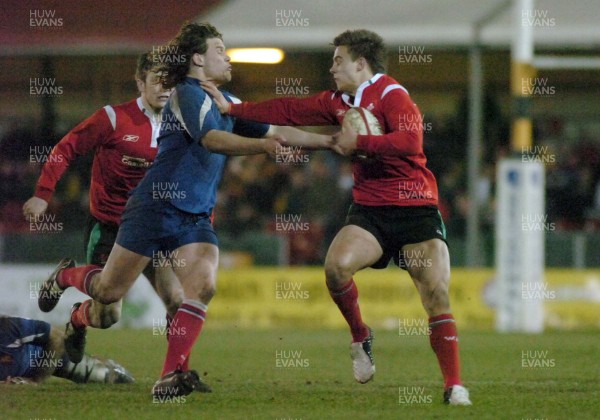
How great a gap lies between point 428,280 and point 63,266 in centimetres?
291

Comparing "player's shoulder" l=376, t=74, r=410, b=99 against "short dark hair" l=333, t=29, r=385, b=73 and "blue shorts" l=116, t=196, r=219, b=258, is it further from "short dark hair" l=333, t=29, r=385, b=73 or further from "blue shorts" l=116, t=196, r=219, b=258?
"blue shorts" l=116, t=196, r=219, b=258

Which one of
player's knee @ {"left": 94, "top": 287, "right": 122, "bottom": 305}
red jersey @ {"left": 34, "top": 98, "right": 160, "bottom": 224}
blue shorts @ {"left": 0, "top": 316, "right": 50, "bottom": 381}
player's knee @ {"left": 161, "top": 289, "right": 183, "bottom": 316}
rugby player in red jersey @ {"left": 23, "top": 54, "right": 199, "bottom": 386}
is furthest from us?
red jersey @ {"left": 34, "top": 98, "right": 160, "bottom": 224}

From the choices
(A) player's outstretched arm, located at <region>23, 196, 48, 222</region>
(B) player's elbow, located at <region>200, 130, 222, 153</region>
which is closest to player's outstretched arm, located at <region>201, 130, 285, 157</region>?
(B) player's elbow, located at <region>200, 130, 222, 153</region>

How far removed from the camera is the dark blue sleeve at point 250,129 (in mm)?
7312

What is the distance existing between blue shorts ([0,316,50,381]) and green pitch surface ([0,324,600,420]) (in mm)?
182

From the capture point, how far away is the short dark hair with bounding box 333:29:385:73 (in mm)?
7090

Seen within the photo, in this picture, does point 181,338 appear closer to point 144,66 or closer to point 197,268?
point 197,268

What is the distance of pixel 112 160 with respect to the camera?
825 centimetres

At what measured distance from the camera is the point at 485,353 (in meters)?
10.6

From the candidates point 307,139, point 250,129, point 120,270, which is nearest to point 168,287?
point 120,270

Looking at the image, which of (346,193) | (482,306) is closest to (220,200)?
(346,193)

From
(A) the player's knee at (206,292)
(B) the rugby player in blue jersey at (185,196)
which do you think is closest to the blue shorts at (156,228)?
(B) the rugby player in blue jersey at (185,196)

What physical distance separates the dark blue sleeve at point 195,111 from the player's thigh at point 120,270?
82 cm

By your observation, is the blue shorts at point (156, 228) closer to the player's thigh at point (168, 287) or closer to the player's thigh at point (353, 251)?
the player's thigh at point (353, 251)
